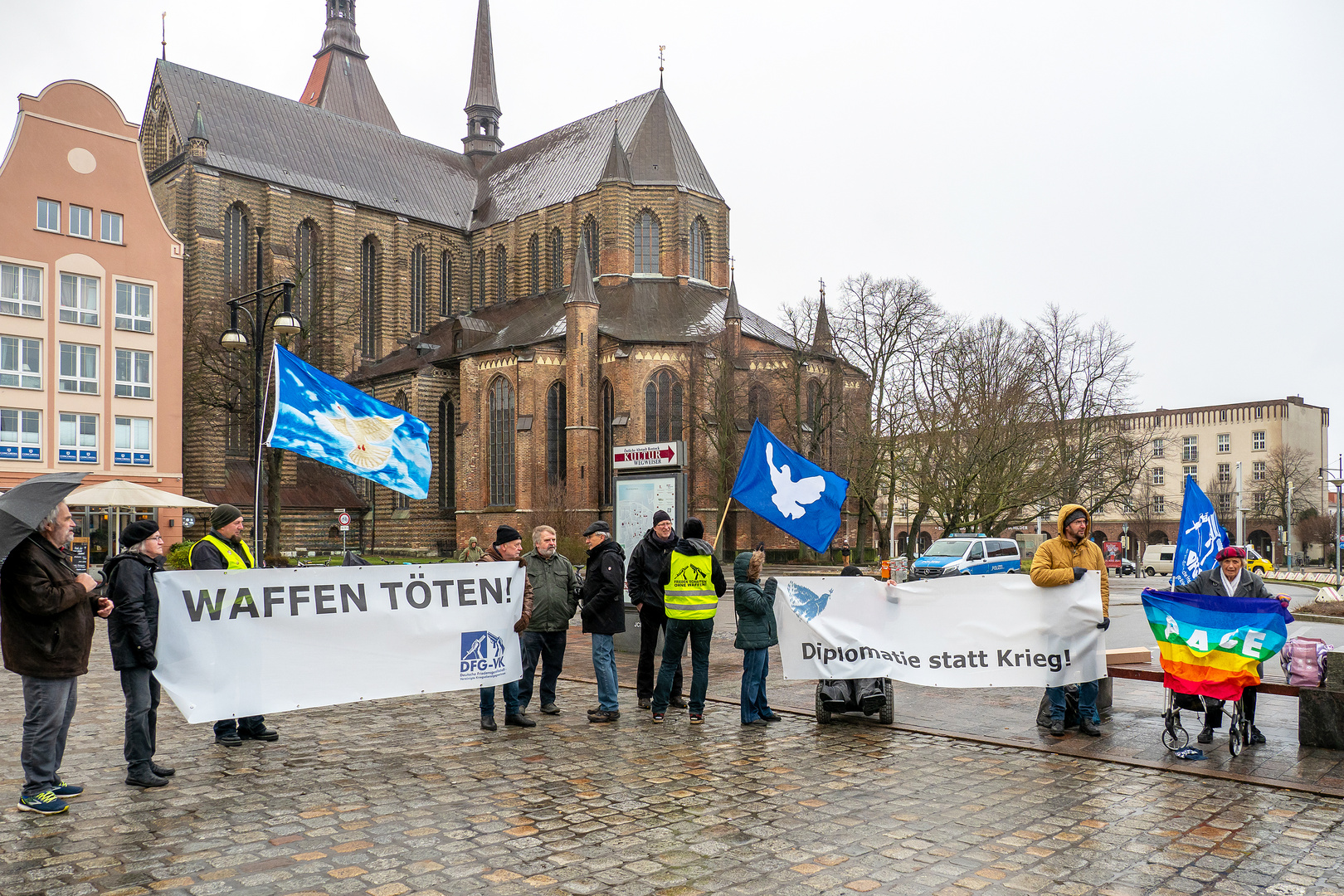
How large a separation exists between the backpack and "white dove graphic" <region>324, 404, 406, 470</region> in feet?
24.5

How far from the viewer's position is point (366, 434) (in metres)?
8.40

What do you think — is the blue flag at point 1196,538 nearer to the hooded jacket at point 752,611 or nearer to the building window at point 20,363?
the hooded jacket at point 752,611

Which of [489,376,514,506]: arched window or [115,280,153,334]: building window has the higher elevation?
[115,280,153,334]: building window

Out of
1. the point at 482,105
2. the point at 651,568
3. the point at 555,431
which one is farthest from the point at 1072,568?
the point at 482,105

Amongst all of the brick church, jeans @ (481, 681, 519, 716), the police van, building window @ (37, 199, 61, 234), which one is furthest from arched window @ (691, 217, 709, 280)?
jeans @ (481, 681, 519, 716)

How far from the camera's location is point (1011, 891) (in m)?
4.66

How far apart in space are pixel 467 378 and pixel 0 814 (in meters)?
47.5

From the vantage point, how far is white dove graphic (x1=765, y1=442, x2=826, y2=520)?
9.61 meters

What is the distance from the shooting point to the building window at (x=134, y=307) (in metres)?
35.8

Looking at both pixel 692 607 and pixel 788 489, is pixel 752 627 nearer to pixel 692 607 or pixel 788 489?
pixel 692 607

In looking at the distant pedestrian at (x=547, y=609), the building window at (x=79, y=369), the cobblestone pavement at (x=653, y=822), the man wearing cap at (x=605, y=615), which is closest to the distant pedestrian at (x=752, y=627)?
the cobblestone pavement at (x=653, y=822)

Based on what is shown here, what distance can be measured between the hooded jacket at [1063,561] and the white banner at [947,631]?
125 millimetres

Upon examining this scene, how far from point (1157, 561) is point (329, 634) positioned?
161 feet

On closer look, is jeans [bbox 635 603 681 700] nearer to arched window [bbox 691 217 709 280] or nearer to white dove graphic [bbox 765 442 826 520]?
white dove graphic [bbox 765 442 826 520]
